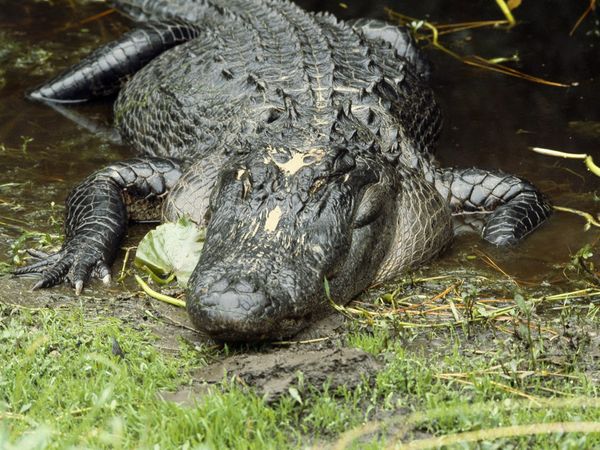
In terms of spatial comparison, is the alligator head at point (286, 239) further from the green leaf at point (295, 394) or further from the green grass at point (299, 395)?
the green leaf at point (295, 394)

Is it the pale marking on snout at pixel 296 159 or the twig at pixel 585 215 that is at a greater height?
the pale marking on snout at pixel 296 159

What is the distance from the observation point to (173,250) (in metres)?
5.63

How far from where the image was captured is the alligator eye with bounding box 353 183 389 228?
5.45 metres

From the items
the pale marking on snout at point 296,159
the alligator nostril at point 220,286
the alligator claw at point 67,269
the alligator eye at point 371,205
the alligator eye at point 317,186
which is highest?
the pale marking on snout at point 296,159

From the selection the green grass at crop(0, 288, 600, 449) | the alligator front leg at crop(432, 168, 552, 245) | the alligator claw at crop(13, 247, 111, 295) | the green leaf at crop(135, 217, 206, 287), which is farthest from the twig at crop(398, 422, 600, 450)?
the alligator front leg at crop(432, 168, 552, 245)

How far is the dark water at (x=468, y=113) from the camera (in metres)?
6.30

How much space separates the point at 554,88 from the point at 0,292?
15.9 ft

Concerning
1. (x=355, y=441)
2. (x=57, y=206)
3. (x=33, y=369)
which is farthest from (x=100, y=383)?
(x=57, y=206)

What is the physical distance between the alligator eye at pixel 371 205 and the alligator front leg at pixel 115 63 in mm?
3148

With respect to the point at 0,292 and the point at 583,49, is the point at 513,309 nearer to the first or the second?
the point at 0,292

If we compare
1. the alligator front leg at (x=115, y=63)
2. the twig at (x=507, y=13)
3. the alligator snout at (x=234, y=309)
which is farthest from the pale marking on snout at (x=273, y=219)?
the twig at (x=507, y=13)

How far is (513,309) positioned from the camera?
5.12 meters

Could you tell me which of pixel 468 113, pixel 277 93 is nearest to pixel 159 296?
pixel 277 93

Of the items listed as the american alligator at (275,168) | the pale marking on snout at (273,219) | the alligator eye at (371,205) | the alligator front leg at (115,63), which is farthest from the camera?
the alligator front leg at (115,63)
